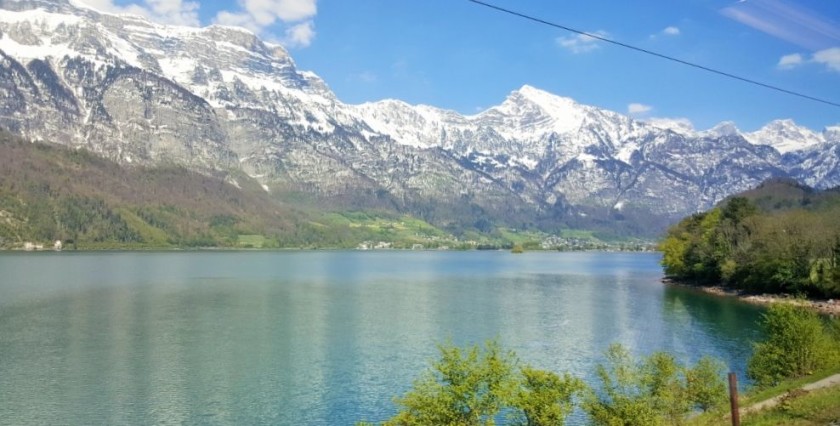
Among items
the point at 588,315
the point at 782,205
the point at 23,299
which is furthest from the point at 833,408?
the point at 782,205

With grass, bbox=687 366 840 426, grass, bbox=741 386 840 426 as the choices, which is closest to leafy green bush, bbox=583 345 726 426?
grass, bbox=687 366 840 426

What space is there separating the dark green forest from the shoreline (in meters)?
1.53

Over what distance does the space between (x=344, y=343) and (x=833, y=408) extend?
50.0 metres

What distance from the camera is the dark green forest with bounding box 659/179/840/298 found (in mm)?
92500

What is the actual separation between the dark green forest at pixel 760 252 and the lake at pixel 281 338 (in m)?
7.39

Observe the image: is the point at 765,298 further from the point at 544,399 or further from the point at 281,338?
the point at 544,399

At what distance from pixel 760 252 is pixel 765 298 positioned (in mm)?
8045

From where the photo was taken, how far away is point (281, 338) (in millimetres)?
71125

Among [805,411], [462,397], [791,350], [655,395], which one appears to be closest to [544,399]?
[462,397]

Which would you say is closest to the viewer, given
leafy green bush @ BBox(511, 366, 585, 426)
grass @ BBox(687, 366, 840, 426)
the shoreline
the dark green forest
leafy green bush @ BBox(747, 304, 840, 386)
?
grass @ BBox(687, 366, 840, 426)

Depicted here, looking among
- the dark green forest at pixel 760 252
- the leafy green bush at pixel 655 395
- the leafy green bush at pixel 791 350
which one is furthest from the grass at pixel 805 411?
the dark green forest at pixel 760 252

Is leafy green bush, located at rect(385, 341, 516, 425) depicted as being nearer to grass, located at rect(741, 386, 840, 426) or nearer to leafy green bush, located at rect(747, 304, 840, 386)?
grass, located at rect(741, 386, 840, 426)

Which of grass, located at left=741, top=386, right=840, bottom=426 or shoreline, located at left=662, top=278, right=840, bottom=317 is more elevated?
grass, located at left=741, top=386, right=840, bottom=426

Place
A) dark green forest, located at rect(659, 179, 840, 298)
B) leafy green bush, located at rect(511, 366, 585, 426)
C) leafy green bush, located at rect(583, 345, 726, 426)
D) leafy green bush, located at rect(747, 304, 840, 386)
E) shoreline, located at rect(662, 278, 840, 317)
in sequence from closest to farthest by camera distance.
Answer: leafy green bush, located at rect(583, 345, 726, 426) → leafy green bush, located at rect(511, 366, 585, 426) → leafy green bush, located at rect(747, 304, 840, 386) → shoreline, located at rect(662, 278, 840, 317) → dark green forest, located at rect(659, 179, 840, 298)
